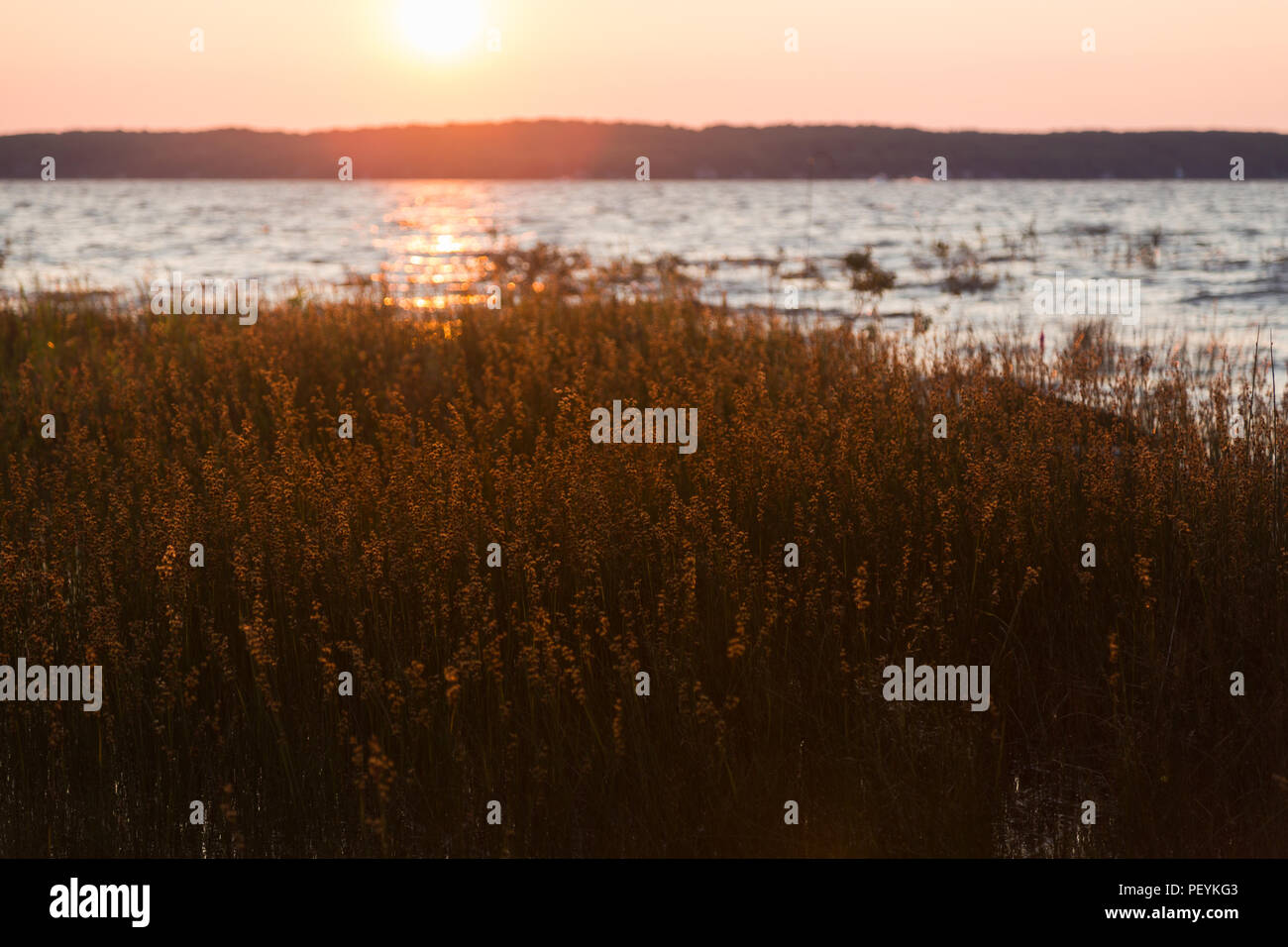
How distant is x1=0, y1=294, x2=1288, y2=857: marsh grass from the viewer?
3936mm

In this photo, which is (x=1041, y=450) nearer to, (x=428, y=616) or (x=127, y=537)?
(x=428, y=616)

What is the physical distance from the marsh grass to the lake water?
355cm

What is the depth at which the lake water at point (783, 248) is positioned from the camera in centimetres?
1889

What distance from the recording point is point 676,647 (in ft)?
14.5

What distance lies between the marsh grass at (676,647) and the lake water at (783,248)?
3.55 meters

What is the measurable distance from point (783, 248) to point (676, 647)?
91.9 ft

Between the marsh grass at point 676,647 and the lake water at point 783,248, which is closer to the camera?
the marsh grass at point 676,647

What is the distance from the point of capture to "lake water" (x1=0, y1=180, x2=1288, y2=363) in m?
18.9

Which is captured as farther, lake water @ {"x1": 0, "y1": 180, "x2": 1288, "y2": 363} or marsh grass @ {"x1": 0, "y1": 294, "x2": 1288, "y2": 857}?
lake water @ {"x1": 0, "y1": 180, "x2": 1288, "y2": 363}

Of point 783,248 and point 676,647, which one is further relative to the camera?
point 783,248

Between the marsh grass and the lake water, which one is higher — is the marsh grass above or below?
below

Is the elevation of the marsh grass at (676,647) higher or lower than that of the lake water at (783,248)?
lower

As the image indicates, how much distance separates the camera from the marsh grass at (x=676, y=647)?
12.9 feet

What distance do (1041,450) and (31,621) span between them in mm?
4652
